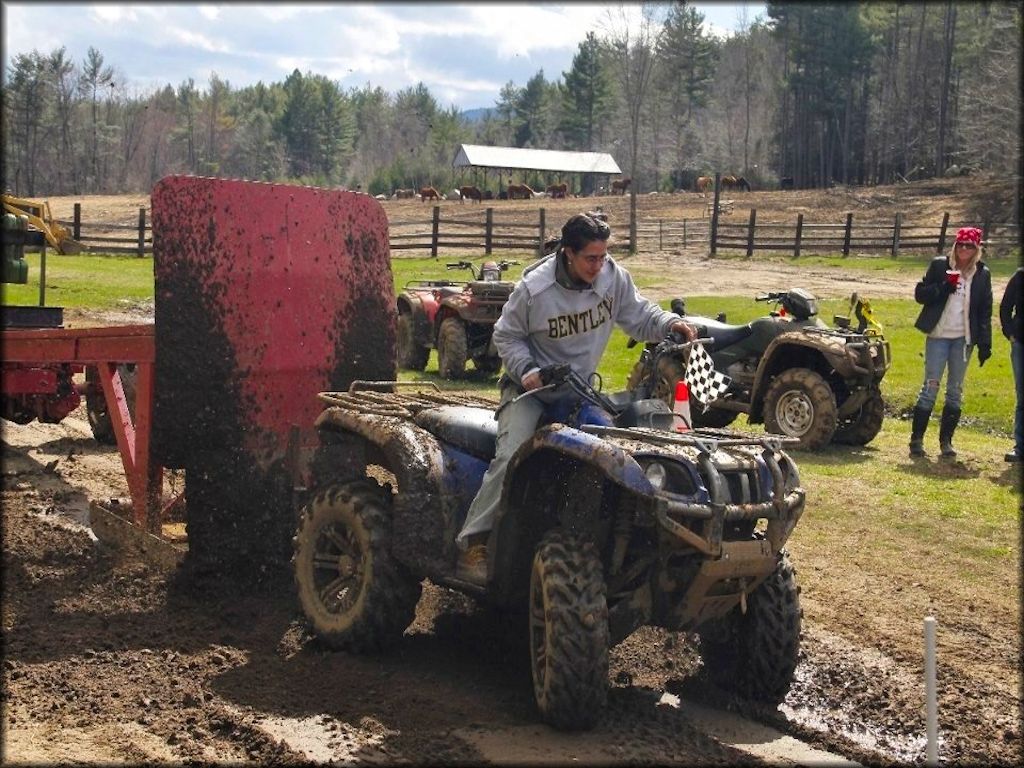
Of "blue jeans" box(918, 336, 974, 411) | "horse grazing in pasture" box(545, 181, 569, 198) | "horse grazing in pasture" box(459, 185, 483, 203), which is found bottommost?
"blue jeans" box(918, 336, 974, 411)

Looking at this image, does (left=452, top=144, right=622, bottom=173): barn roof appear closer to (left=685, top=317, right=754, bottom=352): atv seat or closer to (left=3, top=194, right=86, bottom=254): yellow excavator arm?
(left=685, top=317, right=754, bottom=352): atv seat

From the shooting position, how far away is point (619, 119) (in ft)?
285

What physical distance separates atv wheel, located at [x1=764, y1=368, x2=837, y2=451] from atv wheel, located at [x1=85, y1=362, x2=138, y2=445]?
5.95 m

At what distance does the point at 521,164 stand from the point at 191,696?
241ft

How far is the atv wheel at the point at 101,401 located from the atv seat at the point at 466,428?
513 centimetres

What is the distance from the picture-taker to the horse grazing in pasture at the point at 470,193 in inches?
2675

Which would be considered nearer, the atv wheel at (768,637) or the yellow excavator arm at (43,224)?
the atv wheel at (768,637)

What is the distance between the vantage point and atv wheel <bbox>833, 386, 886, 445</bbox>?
42.7 feet

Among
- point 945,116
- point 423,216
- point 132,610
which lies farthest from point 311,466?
point 945,116

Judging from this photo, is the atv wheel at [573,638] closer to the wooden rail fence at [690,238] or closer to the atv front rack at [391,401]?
the atv front rack at [391,401]

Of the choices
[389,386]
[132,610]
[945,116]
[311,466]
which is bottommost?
[132,610]

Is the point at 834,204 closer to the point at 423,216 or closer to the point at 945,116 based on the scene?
the point at 945,116

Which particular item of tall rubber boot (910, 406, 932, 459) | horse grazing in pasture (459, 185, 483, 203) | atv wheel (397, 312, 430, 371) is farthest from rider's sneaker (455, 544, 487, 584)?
horse grazing in pasture (459, 185, 483, 203)

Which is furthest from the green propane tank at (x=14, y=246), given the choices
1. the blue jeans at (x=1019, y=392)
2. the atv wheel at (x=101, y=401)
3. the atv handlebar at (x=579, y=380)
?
the blue jeans at (x=1019, y=392)
